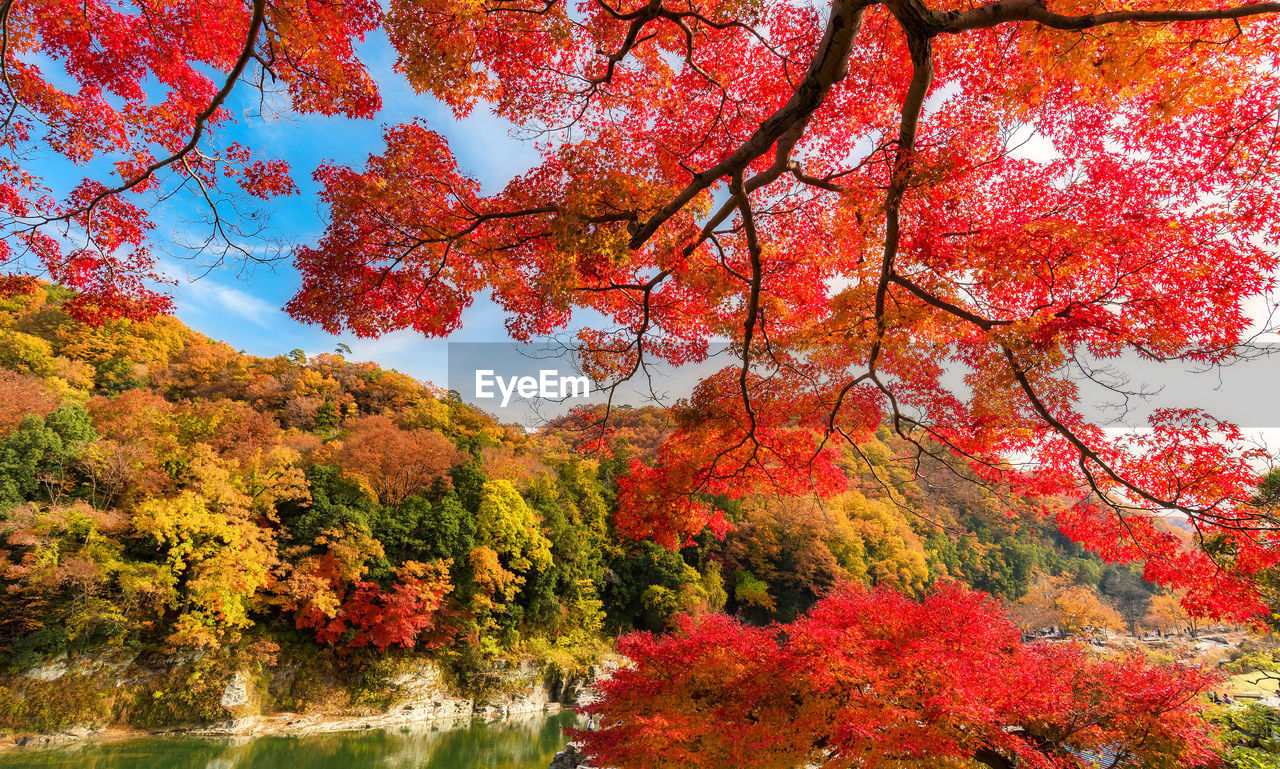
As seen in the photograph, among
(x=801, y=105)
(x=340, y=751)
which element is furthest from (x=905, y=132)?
(x=340, y=751)

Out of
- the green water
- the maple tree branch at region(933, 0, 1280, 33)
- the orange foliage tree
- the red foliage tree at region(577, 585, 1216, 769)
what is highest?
the maple tree branch at region(933, 0, 1280, 33)

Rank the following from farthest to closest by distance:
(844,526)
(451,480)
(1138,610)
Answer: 1. (1138,610)
2. (844,526)
3. (451,480)

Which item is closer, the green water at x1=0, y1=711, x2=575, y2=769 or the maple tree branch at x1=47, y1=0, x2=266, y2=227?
the maple tree branch at x1=47, y1=0, x2=266, y2=227

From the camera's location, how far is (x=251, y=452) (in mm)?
11547

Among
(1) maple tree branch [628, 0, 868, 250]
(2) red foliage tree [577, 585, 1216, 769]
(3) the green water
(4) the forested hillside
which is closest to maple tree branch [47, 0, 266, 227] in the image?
(1) maple tree branch [628, 0, 868, 250]

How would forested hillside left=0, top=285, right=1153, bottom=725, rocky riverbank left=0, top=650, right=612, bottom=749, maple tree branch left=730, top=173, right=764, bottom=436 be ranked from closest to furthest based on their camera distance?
maple tree branch left=730, top=173, right=764, bottom=436, rocky riverbank left=0, top=650, right=612, bottom=749, forested hillside left=0, top=285, right=1153, bottom=725

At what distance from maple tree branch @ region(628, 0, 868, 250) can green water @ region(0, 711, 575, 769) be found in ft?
32.8

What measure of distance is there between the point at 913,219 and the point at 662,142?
245 centimetres

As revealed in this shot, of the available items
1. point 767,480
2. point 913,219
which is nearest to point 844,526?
point 767,480

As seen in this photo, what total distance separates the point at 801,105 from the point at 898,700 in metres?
4.73

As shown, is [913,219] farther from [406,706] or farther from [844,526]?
[844,526]

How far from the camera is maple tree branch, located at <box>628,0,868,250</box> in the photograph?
9.12ft

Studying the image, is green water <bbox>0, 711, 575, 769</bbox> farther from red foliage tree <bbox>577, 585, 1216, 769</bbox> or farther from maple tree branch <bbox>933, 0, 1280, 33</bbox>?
maple tree branch <bbox>933, 0, 1280, 33</bbox>

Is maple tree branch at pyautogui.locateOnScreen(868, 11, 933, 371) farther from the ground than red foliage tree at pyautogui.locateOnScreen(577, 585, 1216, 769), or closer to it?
farther from the ground
